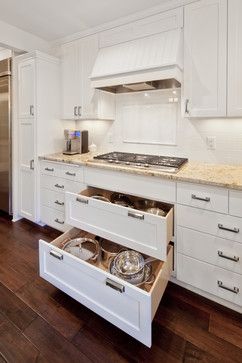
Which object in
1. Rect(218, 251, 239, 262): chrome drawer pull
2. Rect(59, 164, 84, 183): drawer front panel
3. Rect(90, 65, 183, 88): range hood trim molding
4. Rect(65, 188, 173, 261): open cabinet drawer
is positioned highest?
Rect(90, 65, 183, 88): range hood trim molding

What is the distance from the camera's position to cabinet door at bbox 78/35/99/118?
2.48 m

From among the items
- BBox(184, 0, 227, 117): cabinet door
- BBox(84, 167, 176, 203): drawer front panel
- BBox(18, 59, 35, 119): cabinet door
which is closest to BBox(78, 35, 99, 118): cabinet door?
BBox(18, 59, 35, 119): cabinet door

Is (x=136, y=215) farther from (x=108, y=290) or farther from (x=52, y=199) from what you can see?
(x=52, y=199)

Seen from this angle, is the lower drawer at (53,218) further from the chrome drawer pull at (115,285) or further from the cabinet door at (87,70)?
the chrome drawer pull at (115,285)

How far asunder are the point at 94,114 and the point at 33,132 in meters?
0.74

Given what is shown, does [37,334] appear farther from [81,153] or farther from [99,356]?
[81,153]

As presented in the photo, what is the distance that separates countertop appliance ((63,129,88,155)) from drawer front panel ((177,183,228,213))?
1.51 metres

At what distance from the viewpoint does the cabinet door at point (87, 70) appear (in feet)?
8.13

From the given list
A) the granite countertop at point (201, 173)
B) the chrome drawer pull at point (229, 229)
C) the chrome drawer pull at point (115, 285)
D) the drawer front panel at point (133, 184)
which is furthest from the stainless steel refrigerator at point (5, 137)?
the chrome drawer pull at point (229, 229)

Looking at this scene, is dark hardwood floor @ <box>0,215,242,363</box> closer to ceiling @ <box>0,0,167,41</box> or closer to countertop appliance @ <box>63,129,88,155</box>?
countertop appliance @ <box>63,129,88,155</box>

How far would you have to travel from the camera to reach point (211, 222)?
60.6 inches

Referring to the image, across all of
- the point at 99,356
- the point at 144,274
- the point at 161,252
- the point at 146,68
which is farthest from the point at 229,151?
the point at 99,356

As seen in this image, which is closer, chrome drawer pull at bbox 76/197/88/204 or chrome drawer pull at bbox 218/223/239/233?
chrome drawer pull at bbox 218/223/239/233

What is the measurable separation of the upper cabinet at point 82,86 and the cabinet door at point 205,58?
96cm
